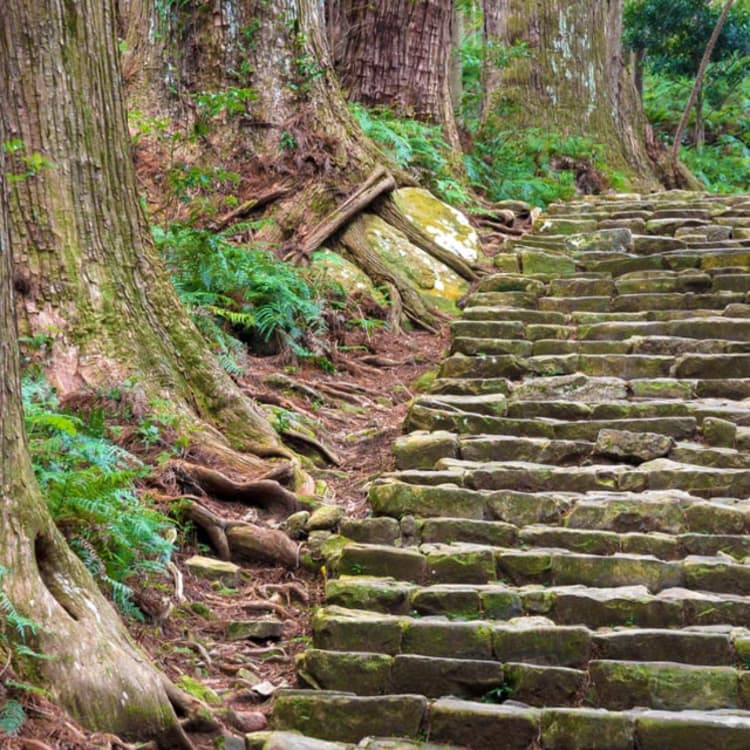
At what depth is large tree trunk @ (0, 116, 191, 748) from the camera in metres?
3.89

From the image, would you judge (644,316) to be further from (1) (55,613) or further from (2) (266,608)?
(1) (55,613)

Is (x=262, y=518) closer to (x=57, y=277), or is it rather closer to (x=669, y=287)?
(x=57, y=277)

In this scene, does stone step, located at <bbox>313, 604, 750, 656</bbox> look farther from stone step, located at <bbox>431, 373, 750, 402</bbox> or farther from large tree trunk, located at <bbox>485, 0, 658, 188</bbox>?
large tree trunk, located at <bbox>485, 0, 658, 188</bbox>

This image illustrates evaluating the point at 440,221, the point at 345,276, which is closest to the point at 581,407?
the point at 345,276

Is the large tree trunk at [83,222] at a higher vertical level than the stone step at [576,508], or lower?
higher

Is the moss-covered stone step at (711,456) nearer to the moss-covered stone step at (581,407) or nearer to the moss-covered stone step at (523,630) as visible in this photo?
the moss-covered stone step at (581,407)

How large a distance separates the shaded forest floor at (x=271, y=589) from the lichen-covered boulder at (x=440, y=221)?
149 centimetres

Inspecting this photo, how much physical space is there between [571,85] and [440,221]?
4.41 meters

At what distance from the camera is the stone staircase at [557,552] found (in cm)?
460

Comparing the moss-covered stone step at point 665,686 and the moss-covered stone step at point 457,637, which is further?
the moss-covered stone step at point 457,637

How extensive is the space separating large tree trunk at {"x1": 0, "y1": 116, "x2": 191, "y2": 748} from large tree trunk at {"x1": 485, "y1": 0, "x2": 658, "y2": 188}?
10.4m

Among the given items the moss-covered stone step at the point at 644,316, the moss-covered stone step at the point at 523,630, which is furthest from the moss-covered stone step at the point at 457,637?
the moss-covered stone step at the point at 644,316

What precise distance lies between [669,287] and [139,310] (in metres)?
4.14

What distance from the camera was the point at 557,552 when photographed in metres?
5.44
